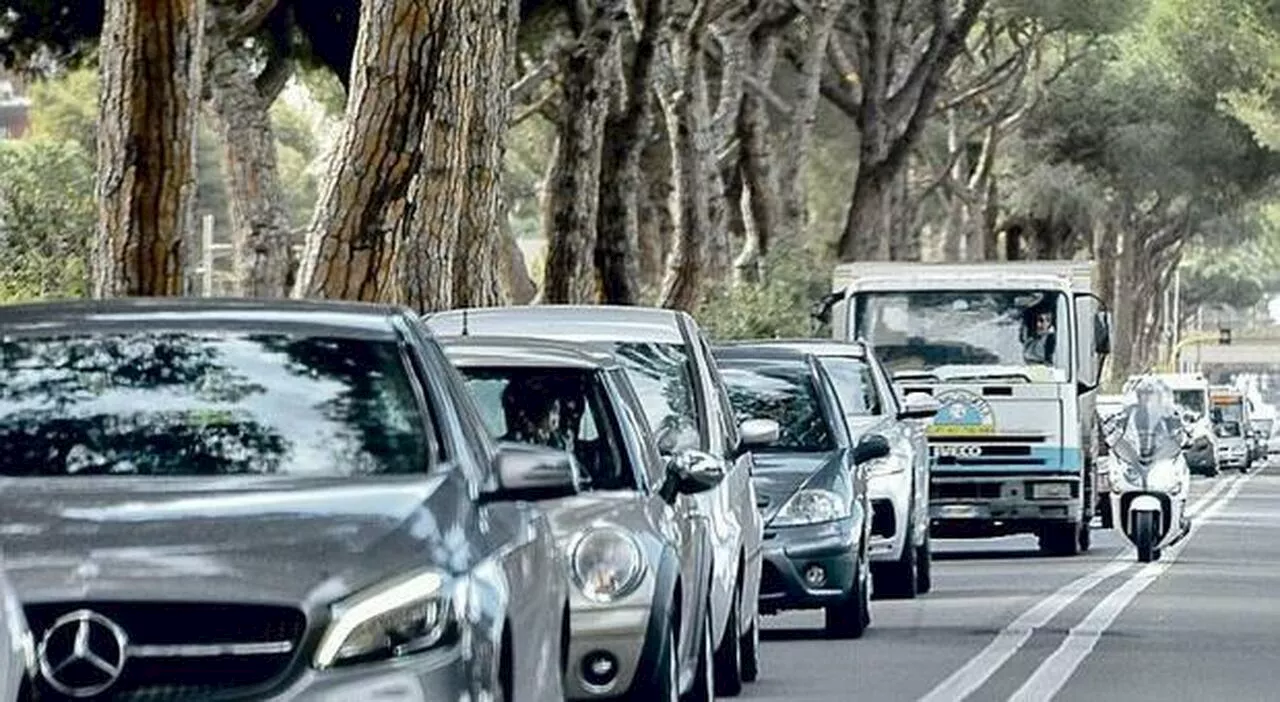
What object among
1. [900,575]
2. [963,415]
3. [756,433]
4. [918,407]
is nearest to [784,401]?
[900,575]

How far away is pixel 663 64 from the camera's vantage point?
47625mm

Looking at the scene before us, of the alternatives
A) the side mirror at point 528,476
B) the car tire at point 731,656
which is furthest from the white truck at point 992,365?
the side mirror at point 528,476

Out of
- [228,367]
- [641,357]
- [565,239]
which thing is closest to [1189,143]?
[565,239]

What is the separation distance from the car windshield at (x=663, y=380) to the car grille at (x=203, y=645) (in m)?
7.82

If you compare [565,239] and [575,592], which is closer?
[575,592]

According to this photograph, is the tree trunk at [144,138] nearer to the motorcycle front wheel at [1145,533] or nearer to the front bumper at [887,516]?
the front bumper at [887,516]

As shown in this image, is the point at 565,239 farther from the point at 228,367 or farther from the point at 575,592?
the point at 228,367

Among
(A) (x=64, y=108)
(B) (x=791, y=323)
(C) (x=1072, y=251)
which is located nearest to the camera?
(B) (x=791, y=323)

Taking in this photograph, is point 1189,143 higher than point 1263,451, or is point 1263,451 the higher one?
point 1189,143

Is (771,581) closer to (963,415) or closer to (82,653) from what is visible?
(963,415)

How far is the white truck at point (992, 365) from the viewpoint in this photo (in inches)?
1270

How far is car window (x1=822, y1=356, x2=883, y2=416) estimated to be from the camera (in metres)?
26.6

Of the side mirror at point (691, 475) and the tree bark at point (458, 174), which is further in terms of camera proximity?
the tree bark at point (458, 174)

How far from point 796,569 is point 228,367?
35.5 feet
